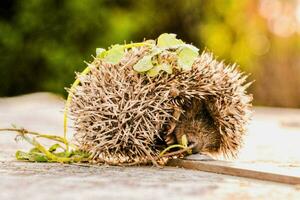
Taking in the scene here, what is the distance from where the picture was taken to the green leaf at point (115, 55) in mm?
2559

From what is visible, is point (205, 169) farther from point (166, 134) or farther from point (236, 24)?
point (236, 24)

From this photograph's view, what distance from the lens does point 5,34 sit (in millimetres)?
9477

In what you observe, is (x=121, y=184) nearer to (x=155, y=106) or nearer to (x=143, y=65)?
(x=155, y=106)

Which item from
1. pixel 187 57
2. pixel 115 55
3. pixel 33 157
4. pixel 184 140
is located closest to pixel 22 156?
pixel 33 157

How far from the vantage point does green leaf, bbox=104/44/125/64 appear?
8.39 ft

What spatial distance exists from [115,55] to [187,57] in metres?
0.28

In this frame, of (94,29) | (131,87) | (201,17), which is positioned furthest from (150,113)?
(201,17)

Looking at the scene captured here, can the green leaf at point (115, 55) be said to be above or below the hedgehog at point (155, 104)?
above

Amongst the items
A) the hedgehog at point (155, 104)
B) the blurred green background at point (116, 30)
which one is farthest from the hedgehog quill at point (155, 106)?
the blurred green background at point (116, 30)

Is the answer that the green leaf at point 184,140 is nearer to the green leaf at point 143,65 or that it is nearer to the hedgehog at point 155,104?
the hedgehog at point 155,104

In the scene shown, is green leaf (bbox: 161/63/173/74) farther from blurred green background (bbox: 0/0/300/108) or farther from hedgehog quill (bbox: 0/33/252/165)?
blurred green background (bbox: 0/0/300/108)

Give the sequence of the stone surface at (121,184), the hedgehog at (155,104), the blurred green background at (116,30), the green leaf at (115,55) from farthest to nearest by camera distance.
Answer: the blurred green background at (116,30)
the green leaf at (115,55)
the hedgehog at (155,104)
the stone surface at (121,184)

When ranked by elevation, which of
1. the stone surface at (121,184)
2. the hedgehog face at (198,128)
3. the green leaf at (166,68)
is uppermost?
the green leaf at (166,68)

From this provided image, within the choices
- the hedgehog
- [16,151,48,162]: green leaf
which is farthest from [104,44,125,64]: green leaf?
[16,151,48,162]: green leaf
